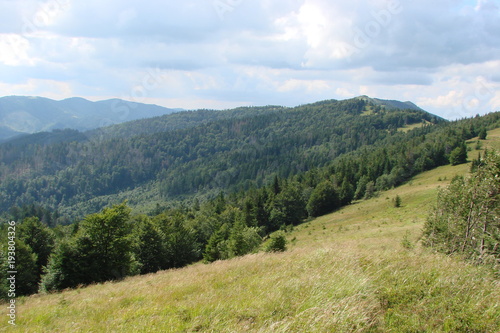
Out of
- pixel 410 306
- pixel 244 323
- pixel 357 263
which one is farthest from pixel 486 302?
pixel 244 323

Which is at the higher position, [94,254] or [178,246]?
[94,254]

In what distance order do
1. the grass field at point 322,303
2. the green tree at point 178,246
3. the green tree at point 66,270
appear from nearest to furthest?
the grass field at point 322,303, the green tree at point 66,270, the green tree at point 178,246

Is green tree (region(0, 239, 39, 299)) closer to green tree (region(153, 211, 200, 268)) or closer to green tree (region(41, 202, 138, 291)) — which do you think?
green tree (region(41, 202, 138, 291))

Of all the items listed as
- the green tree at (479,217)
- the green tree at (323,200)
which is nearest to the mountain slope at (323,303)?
the green tree at (479,217)

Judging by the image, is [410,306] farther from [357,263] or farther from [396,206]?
[396,206]

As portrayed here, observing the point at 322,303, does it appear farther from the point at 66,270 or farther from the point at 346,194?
the point at 346,194

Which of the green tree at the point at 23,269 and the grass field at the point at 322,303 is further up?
the grass field at the point at 322,303

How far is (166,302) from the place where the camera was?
342 inches

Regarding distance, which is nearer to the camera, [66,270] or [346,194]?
[66,270]

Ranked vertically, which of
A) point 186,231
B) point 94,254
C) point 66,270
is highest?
point 94,254

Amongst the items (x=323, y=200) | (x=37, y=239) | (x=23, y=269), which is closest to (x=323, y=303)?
(x=23, y=269)

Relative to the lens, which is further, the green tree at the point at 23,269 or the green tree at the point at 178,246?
the green tree at the point at 178,246

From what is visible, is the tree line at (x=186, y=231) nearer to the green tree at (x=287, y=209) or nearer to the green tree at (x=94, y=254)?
the green tree at (x=94, y=254)

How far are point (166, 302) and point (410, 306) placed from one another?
6527mm
